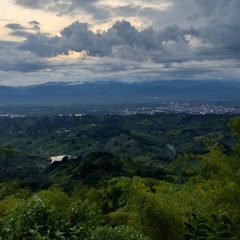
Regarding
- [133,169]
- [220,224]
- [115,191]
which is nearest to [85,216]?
[220,224]

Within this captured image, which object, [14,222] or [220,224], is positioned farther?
[220,224]

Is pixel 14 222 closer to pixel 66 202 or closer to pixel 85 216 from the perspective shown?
pixel 85 216

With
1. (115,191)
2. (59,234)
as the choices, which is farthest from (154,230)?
(115,191)

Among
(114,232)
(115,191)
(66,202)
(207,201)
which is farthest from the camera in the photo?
(115,191)

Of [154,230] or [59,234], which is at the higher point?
[59,234]

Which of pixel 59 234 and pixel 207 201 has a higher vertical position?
pixel 59 234

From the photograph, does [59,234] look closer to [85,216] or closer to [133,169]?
[85,216]

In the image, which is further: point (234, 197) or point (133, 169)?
point (133, 169)

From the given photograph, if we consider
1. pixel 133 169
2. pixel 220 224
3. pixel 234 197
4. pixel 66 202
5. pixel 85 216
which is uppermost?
pixel 85 216

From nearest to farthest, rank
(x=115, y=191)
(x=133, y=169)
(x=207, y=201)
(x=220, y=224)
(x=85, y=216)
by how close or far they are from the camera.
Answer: (x=85, y=216), (x=220, y=224), (x=207, y=201), (x=115, y=191), (x=133, y=169)
